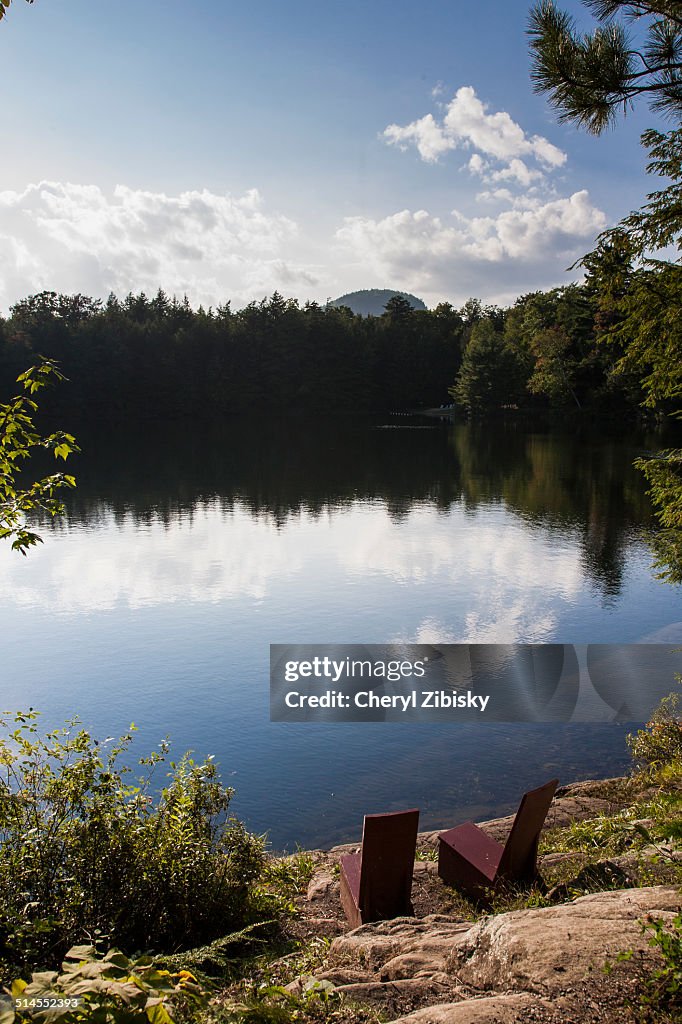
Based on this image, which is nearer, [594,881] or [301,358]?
[594,881]

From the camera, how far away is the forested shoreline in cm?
7394

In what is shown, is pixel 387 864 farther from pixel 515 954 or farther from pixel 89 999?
pixel 89 999

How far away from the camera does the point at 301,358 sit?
101m

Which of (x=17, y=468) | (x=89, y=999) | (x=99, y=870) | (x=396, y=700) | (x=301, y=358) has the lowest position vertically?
(x=396, y=700)

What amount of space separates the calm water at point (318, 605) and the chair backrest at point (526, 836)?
313 cm

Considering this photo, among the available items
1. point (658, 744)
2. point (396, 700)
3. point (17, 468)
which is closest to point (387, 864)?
point (17, 468)

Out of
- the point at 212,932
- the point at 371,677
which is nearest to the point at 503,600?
the point at 371,677

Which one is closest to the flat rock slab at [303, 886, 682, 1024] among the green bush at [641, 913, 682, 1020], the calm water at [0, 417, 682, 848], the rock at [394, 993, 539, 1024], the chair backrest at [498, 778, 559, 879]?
the rock at [394, 993, 539, 1024]

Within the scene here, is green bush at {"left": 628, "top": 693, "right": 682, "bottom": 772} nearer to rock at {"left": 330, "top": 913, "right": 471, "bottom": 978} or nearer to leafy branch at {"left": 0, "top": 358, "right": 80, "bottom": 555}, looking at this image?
rock at {"left": 330, "top": 913, "right": 471, "bottom": 978}

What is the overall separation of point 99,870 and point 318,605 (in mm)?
13547

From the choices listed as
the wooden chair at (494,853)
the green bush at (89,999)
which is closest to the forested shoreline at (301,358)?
the wooden chair at (494,853)

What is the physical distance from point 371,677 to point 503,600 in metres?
5.60

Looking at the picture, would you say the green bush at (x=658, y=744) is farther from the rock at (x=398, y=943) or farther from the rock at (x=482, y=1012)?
the rock at (x=482, y=1012)

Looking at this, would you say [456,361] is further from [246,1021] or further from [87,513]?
[246,1021]
